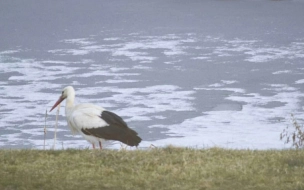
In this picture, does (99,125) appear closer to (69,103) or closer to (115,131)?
(115,131)

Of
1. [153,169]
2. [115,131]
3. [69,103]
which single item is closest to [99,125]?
[115,131]

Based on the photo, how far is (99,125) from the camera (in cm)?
767

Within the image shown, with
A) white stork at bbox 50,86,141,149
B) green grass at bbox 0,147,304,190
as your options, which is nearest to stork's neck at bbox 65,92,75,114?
white stork at bbox 50,86,141,149

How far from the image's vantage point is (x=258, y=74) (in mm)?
23312

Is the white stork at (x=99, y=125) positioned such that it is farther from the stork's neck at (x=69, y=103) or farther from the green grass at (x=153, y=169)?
the green grass at (x=153, y=169)

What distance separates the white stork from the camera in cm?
741

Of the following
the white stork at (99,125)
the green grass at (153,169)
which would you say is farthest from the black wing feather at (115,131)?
the green grass at (153,169)

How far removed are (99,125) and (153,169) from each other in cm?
160

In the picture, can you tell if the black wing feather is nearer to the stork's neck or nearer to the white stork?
the white stork

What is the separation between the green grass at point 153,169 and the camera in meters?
5.73

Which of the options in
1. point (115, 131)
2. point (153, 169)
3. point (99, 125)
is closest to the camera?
point (153, 169)

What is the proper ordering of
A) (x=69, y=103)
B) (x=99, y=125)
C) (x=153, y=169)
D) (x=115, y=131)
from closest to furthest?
(x=153, y=169), (x=115, y=131), (x=99, y=125), (x=69, y=103)

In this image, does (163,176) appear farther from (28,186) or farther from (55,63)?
(55,63)

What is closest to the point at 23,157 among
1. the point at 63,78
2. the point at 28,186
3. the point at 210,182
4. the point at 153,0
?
the point at 28,186
